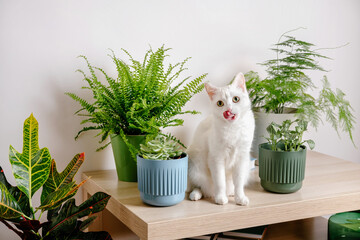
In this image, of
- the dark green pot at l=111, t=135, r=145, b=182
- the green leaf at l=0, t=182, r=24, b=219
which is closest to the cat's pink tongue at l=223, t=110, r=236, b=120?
the dark green pot at l=111, t=135, r=145, b=182

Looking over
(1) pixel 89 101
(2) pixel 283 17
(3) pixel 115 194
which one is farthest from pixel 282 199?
(2) pixel 283 17

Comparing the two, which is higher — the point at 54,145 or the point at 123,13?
the point at 123,13

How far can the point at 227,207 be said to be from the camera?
936mm

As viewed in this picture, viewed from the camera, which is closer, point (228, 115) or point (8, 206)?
point (8, 206)

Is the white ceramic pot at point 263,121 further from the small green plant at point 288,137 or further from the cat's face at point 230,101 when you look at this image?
the cat's face at point 230,101

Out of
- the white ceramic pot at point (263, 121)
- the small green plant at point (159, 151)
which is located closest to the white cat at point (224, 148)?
the small green plant at point (159, 151)

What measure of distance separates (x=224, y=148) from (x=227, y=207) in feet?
0.47

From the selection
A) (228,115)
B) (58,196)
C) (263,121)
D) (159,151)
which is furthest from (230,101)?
(58,196)

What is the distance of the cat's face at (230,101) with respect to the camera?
93 cm

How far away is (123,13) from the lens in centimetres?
121

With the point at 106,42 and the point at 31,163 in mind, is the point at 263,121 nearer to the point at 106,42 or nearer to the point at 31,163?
the point at 106,42

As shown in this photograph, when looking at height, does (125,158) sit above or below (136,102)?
below

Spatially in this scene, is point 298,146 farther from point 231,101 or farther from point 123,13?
point 123,13

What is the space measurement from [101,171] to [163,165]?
15.9 inches
